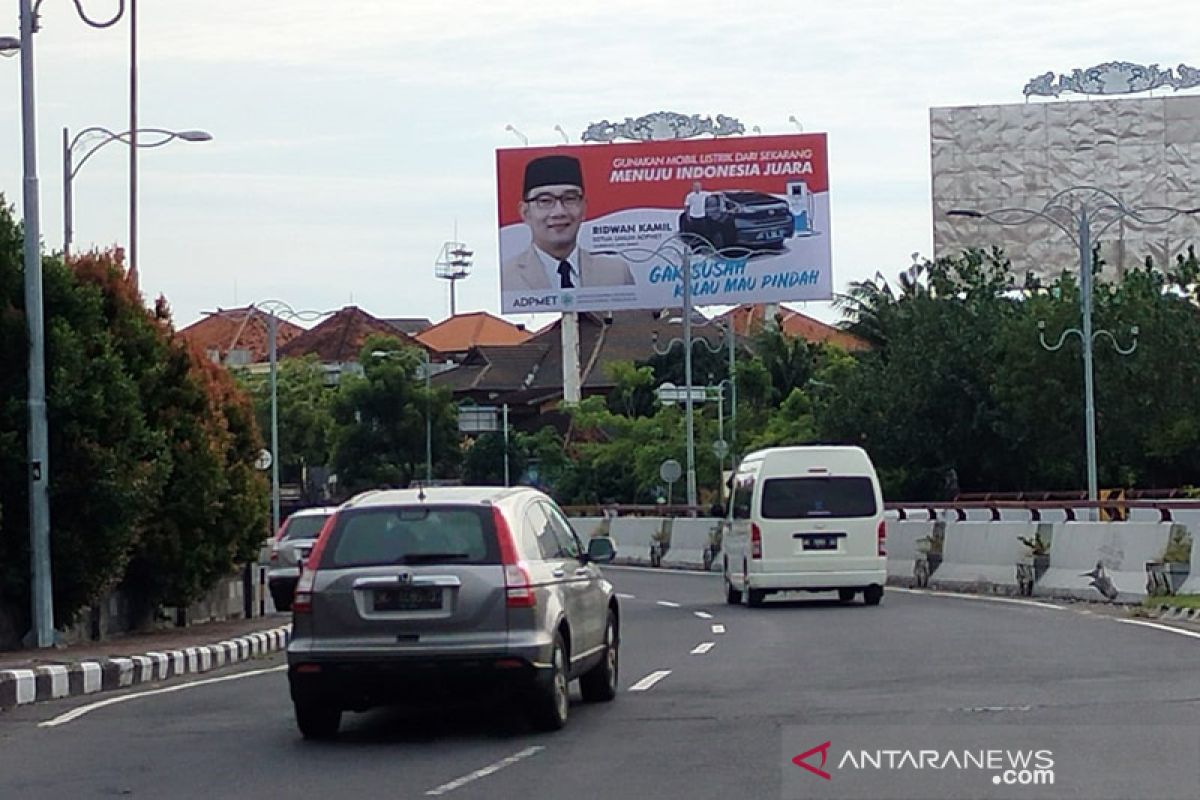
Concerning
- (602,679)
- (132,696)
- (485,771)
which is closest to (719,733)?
(485,771)

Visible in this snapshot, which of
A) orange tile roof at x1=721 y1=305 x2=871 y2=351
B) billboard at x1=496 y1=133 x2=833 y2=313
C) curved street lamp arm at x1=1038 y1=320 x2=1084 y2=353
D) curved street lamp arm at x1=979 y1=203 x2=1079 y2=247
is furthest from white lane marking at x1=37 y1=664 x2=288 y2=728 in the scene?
orange tile roof at x1=721 y1=305 x2=871 y2=351

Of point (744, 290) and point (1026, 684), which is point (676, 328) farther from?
point (1026, 684)

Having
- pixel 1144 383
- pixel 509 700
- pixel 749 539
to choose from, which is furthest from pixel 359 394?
pixel 509 700

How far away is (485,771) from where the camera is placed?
11586 millimetres

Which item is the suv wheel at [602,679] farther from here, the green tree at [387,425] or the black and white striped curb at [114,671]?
the green tree at [387,425]

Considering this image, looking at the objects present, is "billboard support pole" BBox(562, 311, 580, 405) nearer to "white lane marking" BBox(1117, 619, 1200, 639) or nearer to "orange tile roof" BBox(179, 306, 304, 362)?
"orange tile roof" BBox(179, 306, 304, 362)

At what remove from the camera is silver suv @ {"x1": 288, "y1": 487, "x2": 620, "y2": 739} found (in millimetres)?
12930

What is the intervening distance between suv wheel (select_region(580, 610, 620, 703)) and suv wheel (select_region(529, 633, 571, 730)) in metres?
1.31

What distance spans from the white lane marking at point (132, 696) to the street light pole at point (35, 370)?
257cm

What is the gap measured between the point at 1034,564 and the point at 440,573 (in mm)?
17291

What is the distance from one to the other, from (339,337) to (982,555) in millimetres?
95889

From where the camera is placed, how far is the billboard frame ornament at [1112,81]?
85.9 meters

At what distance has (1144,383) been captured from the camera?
60844 millimetres

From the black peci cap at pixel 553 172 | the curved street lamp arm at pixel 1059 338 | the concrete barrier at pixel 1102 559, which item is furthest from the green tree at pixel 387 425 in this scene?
the concrete barrier at pixel 1102 559
